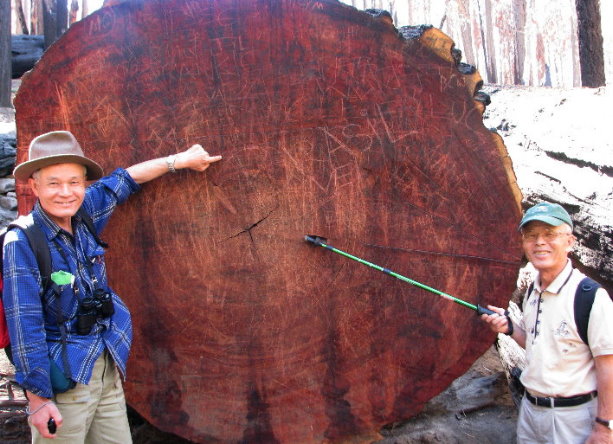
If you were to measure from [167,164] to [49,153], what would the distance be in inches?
19.6

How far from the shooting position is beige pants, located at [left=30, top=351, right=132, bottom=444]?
1917 millimetres

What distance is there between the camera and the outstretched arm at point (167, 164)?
232 cm

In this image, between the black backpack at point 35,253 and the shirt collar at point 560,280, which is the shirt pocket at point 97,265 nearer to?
the black backpack at point 35,253

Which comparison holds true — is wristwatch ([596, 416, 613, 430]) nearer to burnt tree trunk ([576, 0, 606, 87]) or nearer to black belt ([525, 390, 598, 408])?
black belt ([525, 390, 598, 408])

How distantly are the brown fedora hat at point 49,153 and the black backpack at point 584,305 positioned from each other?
5.75 ft

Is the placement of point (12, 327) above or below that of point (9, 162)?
below

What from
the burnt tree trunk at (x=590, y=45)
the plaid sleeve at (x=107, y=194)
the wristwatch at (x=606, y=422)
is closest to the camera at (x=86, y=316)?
the plaid sleeve at (x=107, y=194)

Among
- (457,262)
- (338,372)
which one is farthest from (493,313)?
(338,372)

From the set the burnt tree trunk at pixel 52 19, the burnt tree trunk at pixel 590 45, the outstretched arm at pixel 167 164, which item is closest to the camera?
the outstretched arm at pixel 167 164

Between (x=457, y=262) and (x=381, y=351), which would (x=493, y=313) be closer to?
(x=457, y=262)

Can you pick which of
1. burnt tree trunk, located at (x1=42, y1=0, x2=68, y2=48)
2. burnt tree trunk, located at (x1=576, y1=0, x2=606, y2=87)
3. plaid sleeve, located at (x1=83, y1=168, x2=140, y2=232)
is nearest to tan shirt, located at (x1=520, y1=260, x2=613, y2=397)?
plaid sleeve, located at (x1=83, y1=168, x2=140, y2=232)

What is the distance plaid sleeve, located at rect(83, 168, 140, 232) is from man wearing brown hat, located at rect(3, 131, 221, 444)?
12mm

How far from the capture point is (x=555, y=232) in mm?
2070

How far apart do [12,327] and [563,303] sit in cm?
182
